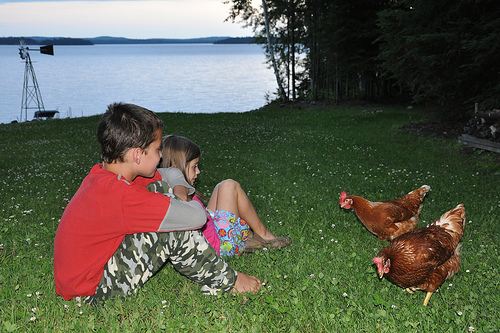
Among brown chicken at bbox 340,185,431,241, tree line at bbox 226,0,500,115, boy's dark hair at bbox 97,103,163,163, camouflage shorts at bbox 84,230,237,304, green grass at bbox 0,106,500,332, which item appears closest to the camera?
boy's dark hair at bbox 97,103,163,163

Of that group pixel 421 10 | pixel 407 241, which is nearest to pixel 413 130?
pixel 421 10

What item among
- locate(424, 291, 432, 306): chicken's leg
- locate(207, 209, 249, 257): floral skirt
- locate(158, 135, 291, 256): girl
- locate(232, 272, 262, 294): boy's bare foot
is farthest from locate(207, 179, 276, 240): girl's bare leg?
locate(424, 291, 432, 306): chicken's leg

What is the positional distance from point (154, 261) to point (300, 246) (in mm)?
2626

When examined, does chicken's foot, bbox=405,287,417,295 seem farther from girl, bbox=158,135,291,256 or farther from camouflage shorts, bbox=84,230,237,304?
camouflage shorts, bbox=84,230,237,304

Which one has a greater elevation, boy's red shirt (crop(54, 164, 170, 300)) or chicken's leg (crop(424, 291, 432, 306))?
boy's red shirt (crop(54, 164, 170, 300))

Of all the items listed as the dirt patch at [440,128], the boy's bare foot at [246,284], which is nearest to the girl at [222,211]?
the boy's bare foot at [246,284]

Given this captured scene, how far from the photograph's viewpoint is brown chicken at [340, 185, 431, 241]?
598cm

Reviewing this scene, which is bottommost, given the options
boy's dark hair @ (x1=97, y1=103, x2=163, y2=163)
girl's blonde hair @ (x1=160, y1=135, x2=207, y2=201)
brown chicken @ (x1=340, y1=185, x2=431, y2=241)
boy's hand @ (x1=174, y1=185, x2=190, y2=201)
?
brown chicken @ (x1=340, y1=185, x2=431, y2=241)

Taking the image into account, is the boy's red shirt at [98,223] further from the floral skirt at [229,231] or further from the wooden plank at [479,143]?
the wooden plank at [479,143]

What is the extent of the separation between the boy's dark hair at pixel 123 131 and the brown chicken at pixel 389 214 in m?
3.62

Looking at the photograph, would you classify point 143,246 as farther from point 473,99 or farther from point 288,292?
point 473,99

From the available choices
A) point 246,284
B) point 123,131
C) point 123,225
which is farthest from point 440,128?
point 123,225

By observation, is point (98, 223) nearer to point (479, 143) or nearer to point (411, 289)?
point (411, 289)

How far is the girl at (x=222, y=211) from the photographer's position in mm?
5309
